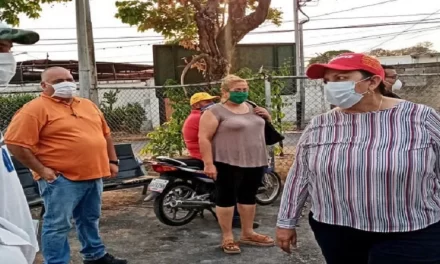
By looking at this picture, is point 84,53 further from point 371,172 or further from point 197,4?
point 371,172

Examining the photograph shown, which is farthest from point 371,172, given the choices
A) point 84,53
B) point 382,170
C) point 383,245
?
point 84,53

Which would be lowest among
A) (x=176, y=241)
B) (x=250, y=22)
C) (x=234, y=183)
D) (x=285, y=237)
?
(x=176, y=241)

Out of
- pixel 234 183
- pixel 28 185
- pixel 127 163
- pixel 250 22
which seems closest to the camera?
pixel 234 183

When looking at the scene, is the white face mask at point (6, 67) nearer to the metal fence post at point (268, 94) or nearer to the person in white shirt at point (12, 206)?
the person in white shirt at point (12, 206)

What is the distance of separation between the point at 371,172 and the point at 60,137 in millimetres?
2540

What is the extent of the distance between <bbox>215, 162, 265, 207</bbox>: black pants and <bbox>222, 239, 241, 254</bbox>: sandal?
34cm

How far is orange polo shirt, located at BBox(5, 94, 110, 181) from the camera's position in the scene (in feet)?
13.8

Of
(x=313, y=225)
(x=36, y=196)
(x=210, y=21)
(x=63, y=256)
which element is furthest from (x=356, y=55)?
(x=210, y=21)

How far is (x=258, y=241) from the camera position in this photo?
5430 mm

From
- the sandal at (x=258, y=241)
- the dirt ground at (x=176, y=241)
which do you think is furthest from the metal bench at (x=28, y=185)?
the sandal at (x=258, y=241)

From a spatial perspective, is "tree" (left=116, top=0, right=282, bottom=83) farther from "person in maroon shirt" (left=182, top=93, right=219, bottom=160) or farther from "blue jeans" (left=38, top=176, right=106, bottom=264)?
"blue jeans" (left=38, top=176, right=106, bottom=264)

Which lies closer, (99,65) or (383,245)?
(383,245)

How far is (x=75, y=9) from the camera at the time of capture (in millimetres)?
8703

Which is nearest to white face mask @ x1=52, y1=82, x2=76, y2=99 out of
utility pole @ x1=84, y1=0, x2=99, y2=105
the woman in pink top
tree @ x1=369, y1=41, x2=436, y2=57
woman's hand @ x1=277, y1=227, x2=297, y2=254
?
the woman in pink top
